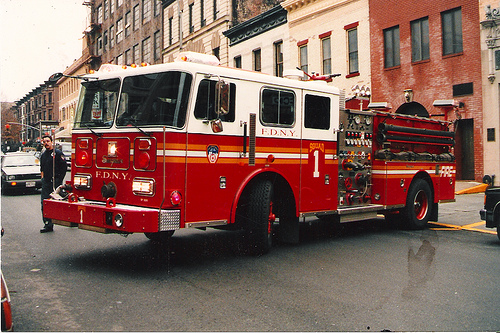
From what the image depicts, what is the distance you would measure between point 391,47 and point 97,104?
17.3 meters

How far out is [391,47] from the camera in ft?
71.9

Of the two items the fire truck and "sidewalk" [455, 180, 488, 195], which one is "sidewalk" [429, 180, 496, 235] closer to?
"sidewalk" [455, 180, 488, 195]

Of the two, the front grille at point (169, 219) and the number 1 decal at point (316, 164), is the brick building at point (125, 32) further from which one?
the front grille at point (169, 219)

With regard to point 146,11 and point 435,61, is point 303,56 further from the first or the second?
point 146,11

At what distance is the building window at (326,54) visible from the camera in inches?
971

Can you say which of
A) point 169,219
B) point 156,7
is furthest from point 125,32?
point 169,219

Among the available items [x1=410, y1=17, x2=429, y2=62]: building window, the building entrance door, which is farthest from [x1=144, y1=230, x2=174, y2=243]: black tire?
[x1=410, y1=17, x2=429, y2=62]: building window

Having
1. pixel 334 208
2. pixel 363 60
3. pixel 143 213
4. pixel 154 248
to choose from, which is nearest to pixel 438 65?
pixel 363 60

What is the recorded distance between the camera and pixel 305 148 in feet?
27.0

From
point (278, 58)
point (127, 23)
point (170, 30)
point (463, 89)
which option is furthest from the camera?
point (127, 23)

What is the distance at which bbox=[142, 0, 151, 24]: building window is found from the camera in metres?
43.4

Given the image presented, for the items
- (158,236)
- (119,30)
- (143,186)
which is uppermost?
(119,30)

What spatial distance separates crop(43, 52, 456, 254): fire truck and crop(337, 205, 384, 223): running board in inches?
1.1

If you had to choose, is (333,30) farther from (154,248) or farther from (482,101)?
(154,248)
